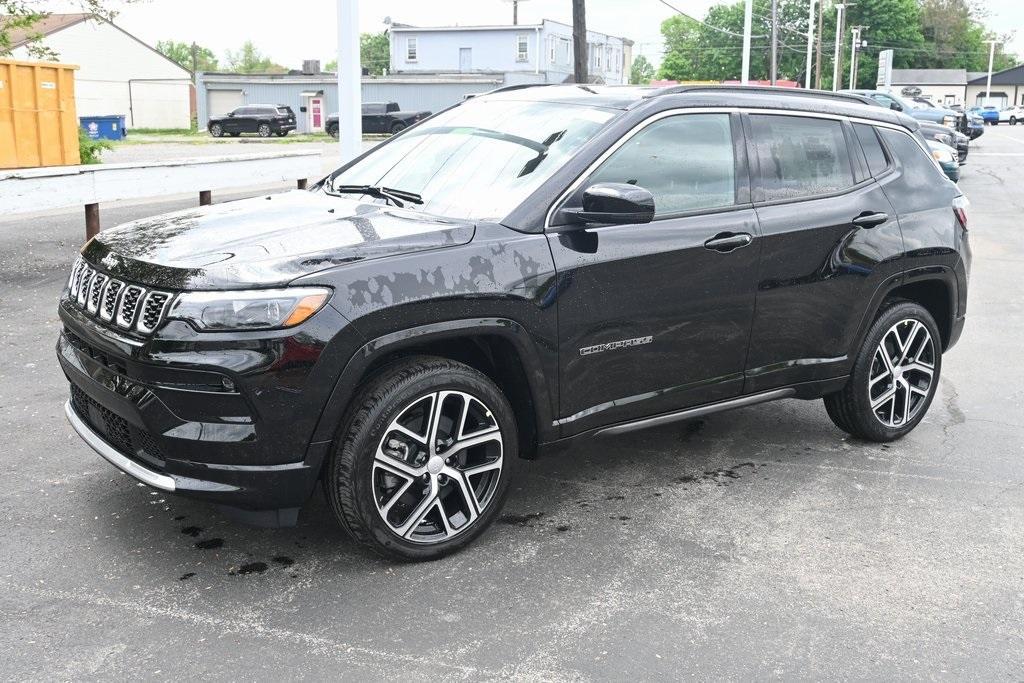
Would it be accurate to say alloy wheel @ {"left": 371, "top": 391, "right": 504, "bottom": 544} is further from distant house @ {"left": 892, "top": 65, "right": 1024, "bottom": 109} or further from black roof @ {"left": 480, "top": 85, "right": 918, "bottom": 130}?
distant house @ {"left": 892, "top": 65, "right": 1024, "bottom": 109}

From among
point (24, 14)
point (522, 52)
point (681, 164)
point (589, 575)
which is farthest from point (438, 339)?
point (522, 52)

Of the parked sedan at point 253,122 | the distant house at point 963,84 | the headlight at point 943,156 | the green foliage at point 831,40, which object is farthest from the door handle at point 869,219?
the distant house at point 963,84

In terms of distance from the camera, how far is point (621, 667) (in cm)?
332

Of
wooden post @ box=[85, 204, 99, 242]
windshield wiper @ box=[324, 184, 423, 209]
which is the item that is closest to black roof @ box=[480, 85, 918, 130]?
windshield wiper @ box=[324, 184, 423, 209]

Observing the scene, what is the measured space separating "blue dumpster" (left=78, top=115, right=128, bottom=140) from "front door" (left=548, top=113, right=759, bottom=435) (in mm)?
45073

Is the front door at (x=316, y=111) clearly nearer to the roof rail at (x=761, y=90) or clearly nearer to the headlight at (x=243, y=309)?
the roof rail at (x=761, y=90)

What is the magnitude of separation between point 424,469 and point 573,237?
3.67ft

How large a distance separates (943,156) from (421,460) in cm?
1446

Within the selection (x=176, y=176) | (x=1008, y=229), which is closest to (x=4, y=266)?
(x=176, y=176)

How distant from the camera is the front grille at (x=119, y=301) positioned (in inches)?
142

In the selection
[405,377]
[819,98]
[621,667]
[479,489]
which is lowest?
[621,667]

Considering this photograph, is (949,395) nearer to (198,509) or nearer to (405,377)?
(405,377)

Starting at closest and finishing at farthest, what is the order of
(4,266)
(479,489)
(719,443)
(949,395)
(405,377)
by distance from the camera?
(405,377) < (479,489) < (719,443) < (949,395) < (4,266)

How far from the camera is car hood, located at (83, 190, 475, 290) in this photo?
361 centimetres
